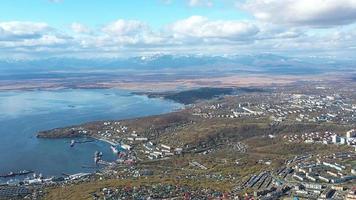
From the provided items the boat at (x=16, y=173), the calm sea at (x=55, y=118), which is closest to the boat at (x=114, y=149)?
the calm sea at (x=55, y=118)

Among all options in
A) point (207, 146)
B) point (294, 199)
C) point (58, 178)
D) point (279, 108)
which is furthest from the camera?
point (279, 108)

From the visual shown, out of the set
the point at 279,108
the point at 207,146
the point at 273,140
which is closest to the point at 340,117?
the point at 279,108

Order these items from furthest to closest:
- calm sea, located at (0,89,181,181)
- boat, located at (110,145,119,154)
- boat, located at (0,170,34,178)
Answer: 1. boat, located at (110,145,119,154)
2. calm sea, located at (0,89,181,181)
3. boat, located at (0,170,34,178)

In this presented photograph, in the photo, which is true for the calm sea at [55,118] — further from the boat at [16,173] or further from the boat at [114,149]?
the boat at [16,173]

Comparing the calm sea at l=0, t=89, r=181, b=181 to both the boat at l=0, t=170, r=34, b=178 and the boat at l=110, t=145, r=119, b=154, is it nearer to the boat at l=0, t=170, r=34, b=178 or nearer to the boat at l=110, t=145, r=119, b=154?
the boat at l=110, t=145, r=119, b=154

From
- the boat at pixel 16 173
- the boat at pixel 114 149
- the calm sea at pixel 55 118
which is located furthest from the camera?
the boat at pixel 114 149

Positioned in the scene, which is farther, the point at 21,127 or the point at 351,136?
the point at 21,127

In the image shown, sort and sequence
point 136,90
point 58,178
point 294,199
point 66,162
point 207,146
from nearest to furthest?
1. point 294,199
2. point 58,178
3. point 66,162
4. point 207,146
5. point 136,90

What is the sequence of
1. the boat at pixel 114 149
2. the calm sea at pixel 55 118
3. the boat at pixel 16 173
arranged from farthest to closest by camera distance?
1. the boat at pixel 114 149
2. the calm sea at pixel 55 118
3. the boat at pixel 16 173

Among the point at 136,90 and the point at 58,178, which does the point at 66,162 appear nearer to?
the point at 58,178

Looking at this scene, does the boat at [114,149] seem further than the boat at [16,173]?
Yes

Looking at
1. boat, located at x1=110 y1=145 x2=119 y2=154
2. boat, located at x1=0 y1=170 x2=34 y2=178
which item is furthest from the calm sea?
boat, located at x1=0 y1=170 x2=34 y2=178
